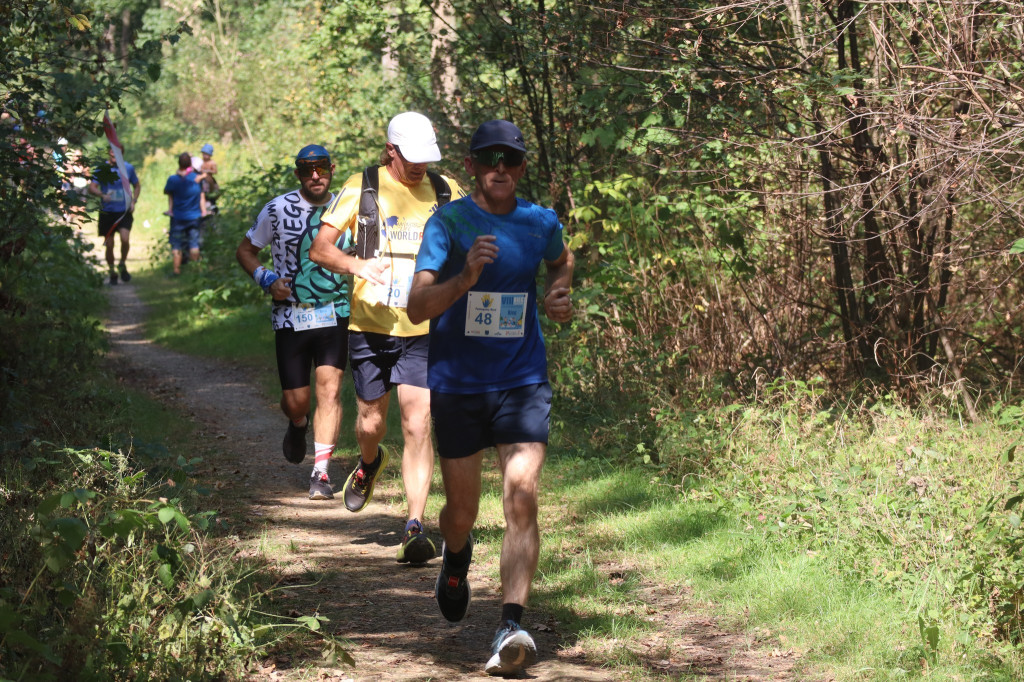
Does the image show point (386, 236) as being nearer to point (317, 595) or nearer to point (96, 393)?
point (317, 595)

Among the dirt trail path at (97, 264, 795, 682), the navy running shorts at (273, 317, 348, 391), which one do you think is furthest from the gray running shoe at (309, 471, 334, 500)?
the navy running shorts at (273, 317, 348, 391)

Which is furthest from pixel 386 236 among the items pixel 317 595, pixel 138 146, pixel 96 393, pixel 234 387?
pixel 138 146

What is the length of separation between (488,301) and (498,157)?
1.89 ft

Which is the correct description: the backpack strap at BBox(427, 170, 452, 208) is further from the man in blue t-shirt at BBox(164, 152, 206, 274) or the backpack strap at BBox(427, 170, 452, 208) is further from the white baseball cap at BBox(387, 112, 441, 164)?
the man in blue t-shirt at BBox(164, 152, 206, 274)

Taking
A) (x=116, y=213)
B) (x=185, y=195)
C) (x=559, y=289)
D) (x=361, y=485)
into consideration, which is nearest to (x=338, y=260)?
Result: (x=361, y=485)

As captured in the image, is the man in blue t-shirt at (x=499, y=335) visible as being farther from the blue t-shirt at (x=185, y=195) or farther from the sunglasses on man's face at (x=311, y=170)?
the blue t-shirt at (x=185, y=195)

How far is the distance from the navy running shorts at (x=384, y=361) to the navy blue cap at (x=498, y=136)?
1.76m

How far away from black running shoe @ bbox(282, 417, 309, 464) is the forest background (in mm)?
1219

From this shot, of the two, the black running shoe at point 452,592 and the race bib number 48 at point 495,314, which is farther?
the black running shoe at point 452,592

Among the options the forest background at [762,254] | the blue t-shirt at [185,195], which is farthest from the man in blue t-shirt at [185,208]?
the forest background at [762,254]

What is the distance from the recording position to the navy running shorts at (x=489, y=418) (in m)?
4.83

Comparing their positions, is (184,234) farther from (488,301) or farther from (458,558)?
(488,301)

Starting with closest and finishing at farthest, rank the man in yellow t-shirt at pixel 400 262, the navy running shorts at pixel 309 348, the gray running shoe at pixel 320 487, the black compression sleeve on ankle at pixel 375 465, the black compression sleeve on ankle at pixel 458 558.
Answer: the black compression sleeve on ankle at pixel 458 558 → the man in yellow t-shirt at pixel 400 262 → the black compression sleeve on ankle at pixel 375 465 → the navy running shorts at pixel 309 348 → the gray running shoe at pixel 320 487

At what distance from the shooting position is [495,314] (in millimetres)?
4809
